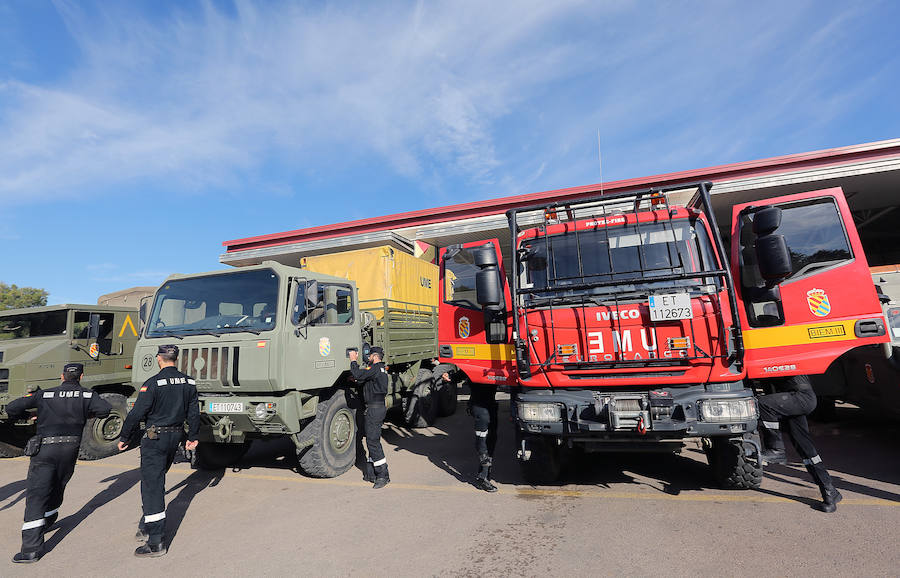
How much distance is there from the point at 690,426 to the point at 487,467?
209 centimetres

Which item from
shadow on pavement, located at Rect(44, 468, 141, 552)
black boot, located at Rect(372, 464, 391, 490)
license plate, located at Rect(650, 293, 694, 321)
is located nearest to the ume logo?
license plate, located at Rect(650, 293, 694, 321)

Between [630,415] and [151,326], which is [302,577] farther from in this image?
[151,326]

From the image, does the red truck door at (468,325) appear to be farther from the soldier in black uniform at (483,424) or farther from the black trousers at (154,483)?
the black trousers at (154,483)

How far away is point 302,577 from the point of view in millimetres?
3047

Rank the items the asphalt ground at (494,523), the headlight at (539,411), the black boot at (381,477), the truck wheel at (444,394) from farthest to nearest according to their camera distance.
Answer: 1. the truck wheel at (444,394)
2. the black boot at (381,477)
3. the headlight at (539,411)
4. the asphalt ground at (494,523)

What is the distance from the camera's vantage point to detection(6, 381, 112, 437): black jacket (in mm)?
3652

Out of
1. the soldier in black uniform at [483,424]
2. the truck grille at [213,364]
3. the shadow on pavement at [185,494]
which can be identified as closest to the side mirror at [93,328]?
the shadow on pavement at [185,494]

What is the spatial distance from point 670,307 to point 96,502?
20.5 ft

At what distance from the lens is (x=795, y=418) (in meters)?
3.88

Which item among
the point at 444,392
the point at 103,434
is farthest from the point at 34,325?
the point at 444,392

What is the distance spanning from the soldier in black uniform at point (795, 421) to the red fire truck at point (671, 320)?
24cm

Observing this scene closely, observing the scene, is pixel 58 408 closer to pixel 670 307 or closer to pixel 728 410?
pixel 670 307

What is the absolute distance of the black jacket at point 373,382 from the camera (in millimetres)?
5125

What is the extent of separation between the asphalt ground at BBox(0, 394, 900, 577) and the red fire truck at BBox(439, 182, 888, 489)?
555 millimetres
